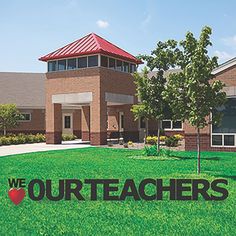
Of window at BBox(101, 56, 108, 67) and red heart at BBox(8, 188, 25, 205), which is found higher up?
window at BBox(101, 56, 108, 67)

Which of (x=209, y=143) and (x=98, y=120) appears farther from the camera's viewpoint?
(x=98, y=120)

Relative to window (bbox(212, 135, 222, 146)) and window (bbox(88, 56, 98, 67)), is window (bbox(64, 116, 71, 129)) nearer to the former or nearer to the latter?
window (bbox(88, 56, 98, 67))

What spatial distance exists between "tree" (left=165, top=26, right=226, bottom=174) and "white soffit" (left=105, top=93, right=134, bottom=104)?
1678 centimetres

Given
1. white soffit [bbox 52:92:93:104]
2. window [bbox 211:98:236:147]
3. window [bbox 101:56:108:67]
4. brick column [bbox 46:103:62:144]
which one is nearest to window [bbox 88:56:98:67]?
window [bbox 101:56:108:67]

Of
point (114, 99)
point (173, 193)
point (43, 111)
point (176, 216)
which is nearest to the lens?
point (176, 216)

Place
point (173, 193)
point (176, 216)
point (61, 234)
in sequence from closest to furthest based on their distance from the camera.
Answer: point (61, 234), point (176, 216), point (173, 193)

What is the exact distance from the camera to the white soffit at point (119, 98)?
103 ft

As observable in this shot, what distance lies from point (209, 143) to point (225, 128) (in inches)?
55.0

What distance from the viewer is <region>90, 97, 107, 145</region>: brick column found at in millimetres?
30016

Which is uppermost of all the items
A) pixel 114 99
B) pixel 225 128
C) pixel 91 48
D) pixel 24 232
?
pixel 91 48

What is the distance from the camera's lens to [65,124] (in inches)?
1751

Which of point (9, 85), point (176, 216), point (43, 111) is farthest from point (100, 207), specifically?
point (9, 85)

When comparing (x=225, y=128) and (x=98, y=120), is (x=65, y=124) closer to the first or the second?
(x=98, y=120)

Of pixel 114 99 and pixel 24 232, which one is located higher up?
pixel 114 99
